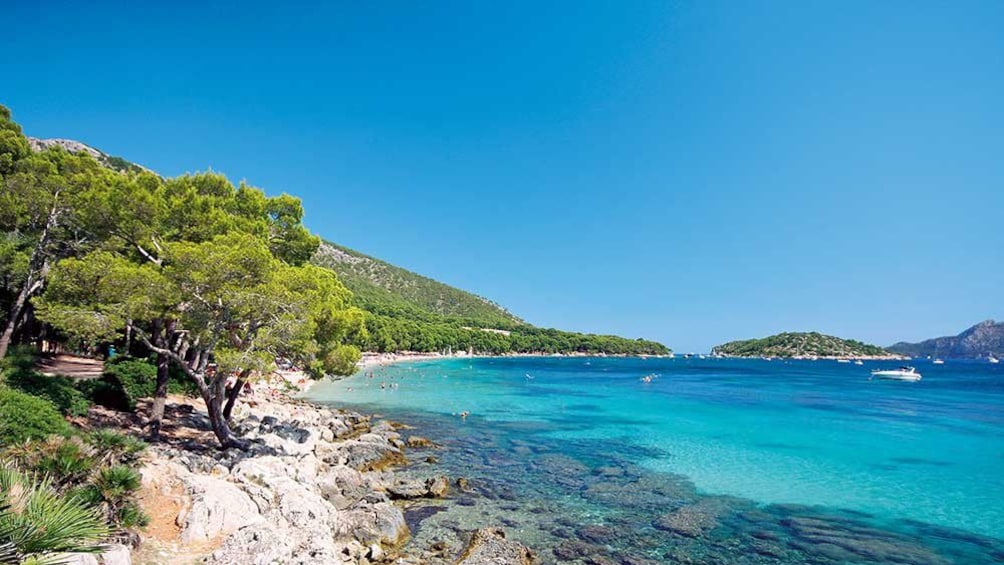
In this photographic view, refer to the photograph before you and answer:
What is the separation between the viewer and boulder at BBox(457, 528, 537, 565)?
11.4 metres

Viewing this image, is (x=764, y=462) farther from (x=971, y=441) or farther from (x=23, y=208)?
(x=23, y=208)

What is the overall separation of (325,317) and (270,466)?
537 centimetres

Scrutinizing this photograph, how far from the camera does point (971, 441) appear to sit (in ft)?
101

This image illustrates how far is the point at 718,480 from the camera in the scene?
20672mm

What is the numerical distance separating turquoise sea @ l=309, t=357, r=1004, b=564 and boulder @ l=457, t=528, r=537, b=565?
88 centimetres

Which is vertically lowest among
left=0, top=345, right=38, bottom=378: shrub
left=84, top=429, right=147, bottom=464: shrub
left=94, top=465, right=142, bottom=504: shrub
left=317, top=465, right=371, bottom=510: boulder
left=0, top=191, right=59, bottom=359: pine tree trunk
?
left=317, top=465, right=371, bottom=510: boulder

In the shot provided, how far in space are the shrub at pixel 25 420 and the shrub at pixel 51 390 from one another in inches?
155

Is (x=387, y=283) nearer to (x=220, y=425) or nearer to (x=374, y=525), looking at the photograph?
(x=220, y=425)

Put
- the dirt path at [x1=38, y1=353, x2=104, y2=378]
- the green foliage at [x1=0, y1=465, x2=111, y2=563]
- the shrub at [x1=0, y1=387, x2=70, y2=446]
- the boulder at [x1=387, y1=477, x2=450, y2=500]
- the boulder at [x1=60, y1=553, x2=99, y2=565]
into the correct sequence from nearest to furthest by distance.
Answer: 1. the green foliage at [x1=0, y1=465, x2=111, y2=563]
2. the boulder at [x1=60, y1=553, x2=99, y2=565]
3. the shrub at [x1=0, y1=387, x2=70, y2=446]
4. the boulder at [x1=387, y1=477, x2=450, y2=500]
5. the dirt path at [x1=38, y1=353, x2=104, y2=378]

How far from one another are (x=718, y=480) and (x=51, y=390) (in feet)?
79.4

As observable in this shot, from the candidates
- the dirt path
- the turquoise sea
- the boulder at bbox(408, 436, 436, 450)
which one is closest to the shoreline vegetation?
the boulder at bbox(408, 436, 436, 450)

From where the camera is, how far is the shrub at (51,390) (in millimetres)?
14852

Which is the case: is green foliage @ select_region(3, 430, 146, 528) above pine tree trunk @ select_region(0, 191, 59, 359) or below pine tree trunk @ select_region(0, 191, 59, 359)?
below

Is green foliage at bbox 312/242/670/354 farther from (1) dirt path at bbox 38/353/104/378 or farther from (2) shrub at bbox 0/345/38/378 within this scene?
(2) shrub at bbox 0/345/38/378
